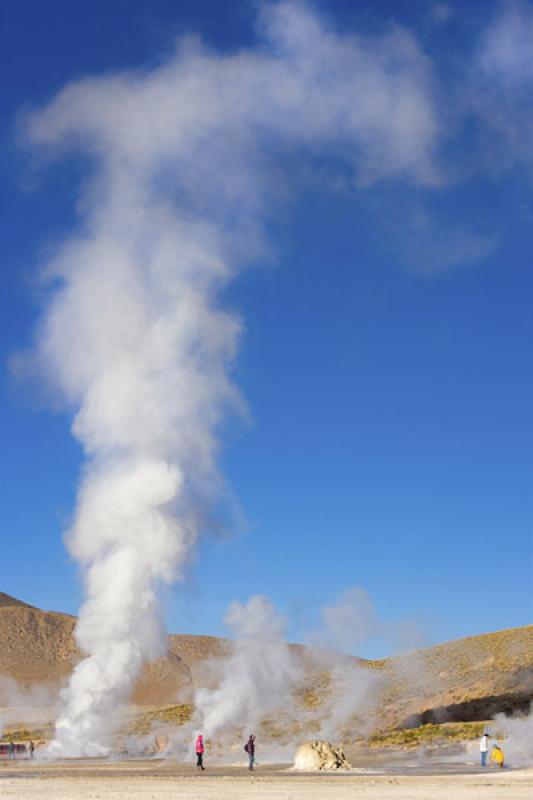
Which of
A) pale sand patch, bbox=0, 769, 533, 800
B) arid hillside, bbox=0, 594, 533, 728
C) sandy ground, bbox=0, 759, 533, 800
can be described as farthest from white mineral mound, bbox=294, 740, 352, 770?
arid hillside, bbox=0, 594, 533, 728

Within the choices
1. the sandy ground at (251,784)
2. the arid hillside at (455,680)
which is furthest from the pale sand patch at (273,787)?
the arid hillside at (455,680)

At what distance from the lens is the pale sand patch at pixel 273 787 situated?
30.3 meters

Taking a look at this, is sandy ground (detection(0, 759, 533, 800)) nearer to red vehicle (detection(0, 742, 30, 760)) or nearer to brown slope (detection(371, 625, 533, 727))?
red vehicle (detection(0, 742, 30, 760))

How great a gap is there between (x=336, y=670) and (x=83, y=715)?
100 ft

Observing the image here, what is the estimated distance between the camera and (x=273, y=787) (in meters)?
34.0

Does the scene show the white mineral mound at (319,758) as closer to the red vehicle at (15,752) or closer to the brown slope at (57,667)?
the red vehicle at (15,752)

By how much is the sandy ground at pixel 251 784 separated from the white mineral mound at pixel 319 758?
3.23 ft

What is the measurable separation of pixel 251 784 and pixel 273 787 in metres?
1.59

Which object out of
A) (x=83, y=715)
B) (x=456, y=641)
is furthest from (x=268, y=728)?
(x=456, y=641)

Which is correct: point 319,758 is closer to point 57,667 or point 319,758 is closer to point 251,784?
point 251,784

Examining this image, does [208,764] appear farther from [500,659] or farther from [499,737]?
[500,659]

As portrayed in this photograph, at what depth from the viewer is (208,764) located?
→ 4878 centimetres

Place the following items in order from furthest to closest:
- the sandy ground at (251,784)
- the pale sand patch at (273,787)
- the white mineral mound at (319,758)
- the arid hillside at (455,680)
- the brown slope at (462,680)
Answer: the brown slope at (462,680)
the arid hillside at (455,680)
the white mineral mound at (319,758)
the sandy ground at (251,784)
the pale sand patch at (273,787)

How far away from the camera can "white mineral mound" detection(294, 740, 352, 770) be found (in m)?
44.1
